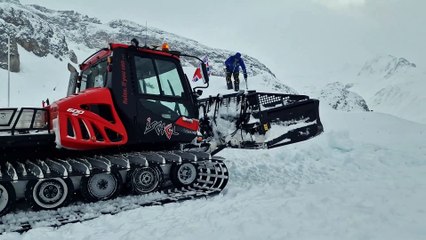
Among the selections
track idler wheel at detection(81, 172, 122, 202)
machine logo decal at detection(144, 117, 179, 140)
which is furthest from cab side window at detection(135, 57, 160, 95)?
track idler wheel at detection(81, 172, 122, 202)

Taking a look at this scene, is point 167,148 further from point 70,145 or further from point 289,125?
point 289,125

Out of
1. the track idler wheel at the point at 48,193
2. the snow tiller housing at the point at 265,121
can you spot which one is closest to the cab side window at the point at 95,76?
the track idler wheel at the point at 48,193

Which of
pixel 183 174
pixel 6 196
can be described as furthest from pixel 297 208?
pixel 6 196

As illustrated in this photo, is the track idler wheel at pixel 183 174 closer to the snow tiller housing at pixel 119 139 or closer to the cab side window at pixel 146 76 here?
the snow tiller housing at pixel 119 139

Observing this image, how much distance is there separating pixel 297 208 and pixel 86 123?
3.72 meters

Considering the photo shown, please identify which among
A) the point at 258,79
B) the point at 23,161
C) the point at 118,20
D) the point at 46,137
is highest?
the point at 118,20

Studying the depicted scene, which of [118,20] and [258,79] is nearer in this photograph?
[258,79]

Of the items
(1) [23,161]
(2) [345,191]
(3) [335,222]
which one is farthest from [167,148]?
(3) [335,222]

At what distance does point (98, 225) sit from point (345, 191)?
3.78 meters

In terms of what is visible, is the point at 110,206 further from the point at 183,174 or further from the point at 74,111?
the point at 74,111

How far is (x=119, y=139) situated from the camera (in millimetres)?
6676

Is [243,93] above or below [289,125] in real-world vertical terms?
above

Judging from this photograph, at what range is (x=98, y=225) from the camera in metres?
5.06

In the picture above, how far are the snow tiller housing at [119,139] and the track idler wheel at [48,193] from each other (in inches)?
0.6
